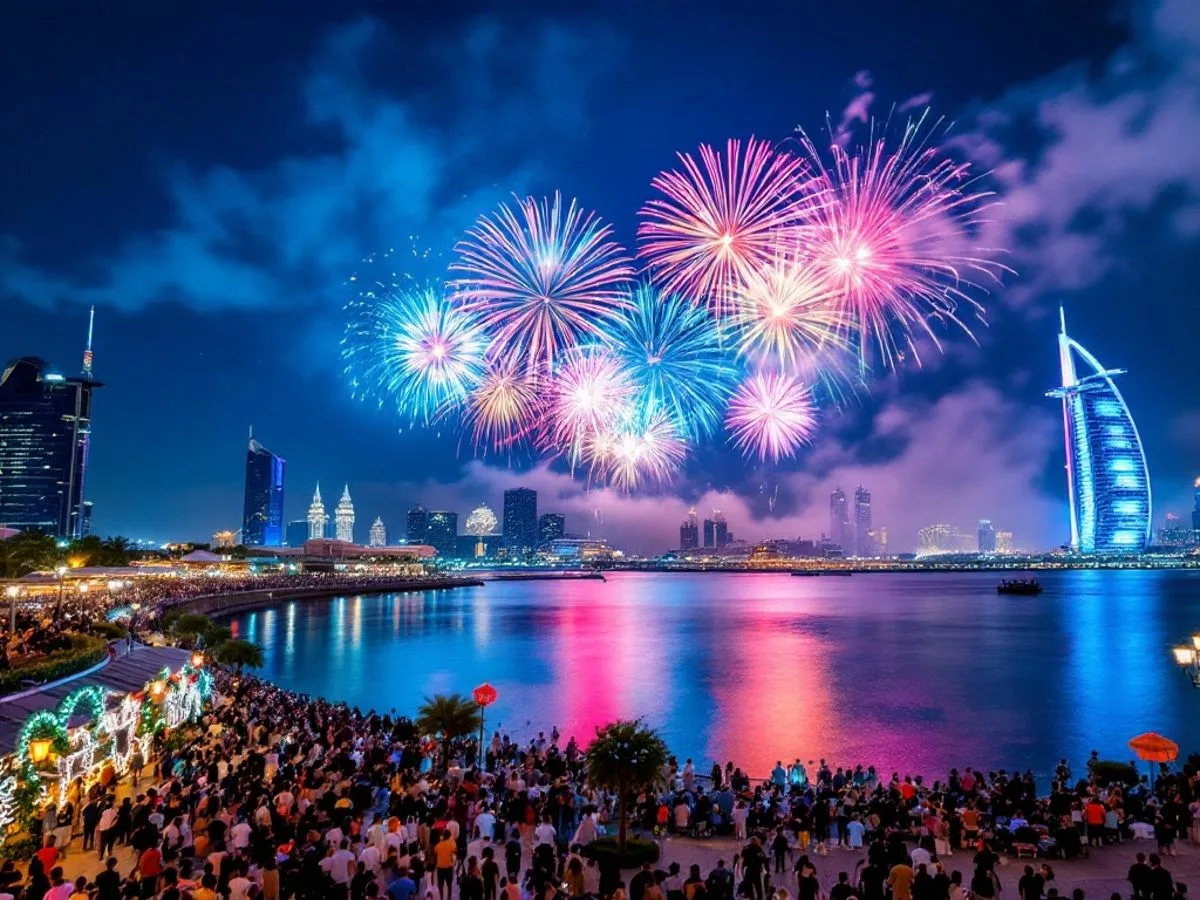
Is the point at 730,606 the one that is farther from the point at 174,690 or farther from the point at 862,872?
the point at 862,872

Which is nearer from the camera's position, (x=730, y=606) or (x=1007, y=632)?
(x=1007, y=632)

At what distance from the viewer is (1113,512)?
17650 centimetres

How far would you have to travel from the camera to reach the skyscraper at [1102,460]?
169375mm

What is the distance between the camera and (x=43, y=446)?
181m

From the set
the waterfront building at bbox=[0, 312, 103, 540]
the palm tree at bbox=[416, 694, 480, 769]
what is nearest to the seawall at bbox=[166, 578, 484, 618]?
the palm tree at bbox=[416, 694, 480, 769]

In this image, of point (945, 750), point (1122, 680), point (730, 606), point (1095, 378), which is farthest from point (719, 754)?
point (1095, 378)

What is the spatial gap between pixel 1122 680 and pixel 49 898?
51681mm

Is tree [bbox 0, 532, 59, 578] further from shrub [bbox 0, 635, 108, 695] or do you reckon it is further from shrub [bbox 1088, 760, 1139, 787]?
shrub [bbox 1088, 760, 1139, 787]

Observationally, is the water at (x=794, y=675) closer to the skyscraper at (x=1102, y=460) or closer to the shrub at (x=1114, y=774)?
the shrub at (x=1114, y=774)

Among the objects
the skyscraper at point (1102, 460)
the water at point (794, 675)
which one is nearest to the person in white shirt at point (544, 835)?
the water at point (794, 675)

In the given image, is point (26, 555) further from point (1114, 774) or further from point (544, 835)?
point (1114, 774)

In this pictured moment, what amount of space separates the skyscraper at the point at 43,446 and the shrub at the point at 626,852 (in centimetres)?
20302

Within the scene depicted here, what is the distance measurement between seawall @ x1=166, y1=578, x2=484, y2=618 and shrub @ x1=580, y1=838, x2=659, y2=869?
5291 centimetres

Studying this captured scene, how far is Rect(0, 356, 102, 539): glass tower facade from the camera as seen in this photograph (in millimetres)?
178625
